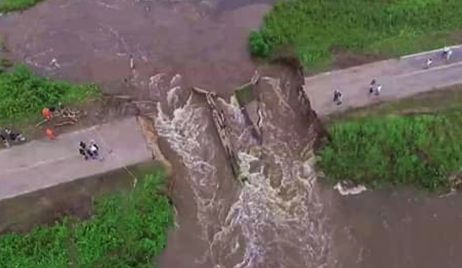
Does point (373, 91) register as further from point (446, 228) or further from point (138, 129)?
point (138, 129)

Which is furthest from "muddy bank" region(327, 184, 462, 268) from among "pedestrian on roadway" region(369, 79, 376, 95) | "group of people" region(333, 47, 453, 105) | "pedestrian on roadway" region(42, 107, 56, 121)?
"pedestrian on roadway" region(42, 107, 56, 121)

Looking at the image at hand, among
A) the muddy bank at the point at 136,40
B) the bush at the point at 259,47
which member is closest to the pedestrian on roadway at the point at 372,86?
the bush at the point at 259,47

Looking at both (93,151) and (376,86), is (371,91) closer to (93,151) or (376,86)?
(376,86)

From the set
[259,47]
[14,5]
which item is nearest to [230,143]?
[259,47]

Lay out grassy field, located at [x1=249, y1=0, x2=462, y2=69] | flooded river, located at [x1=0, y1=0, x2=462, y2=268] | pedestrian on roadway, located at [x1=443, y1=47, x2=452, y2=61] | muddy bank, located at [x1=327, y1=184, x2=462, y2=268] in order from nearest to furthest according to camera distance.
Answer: muddy bank, located at [x1=327, y1=184, x2=462, y2=268] → flooded river, located at [x1=0, y1=0, x2=462, y2=268] → pedestrian on roadway, located at [x1=443, y1=47, x2=452, y2=61] → grassy field, located at [x1=249, y1=0, x2=462, y2=69]

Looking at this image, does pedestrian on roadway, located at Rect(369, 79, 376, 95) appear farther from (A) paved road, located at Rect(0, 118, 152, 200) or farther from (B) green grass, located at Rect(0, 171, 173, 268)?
(B) green grass, located at Rect(0, 171, 173, 268)

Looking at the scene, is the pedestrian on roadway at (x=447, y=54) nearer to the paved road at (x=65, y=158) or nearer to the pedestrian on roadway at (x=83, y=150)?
the paved road at (x=65, y=158)
